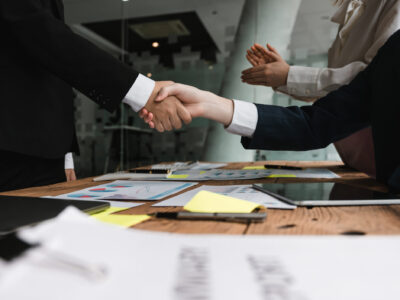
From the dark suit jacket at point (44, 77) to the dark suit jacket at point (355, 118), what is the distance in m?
0.41

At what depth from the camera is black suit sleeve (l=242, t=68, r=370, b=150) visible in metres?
0.86

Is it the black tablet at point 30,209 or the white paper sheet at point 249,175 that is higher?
the black tablet at point 30,209

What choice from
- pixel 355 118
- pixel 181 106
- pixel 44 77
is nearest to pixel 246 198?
pixel 181 106

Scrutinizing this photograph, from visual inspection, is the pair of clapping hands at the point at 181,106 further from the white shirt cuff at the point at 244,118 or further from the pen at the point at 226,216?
the pen at the point at 226,216

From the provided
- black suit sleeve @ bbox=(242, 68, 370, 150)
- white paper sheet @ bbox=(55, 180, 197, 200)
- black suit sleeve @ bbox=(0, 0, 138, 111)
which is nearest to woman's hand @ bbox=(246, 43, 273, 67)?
black suit sleeve @ bbox=(242, 68, 370, 150)

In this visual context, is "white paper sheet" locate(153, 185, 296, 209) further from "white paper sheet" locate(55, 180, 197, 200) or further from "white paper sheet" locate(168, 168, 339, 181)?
"white paper sheet" locate(168, 168, 339, 181)

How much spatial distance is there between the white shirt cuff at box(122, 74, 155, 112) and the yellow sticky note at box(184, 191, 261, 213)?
0.53 metres

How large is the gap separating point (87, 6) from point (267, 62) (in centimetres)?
335

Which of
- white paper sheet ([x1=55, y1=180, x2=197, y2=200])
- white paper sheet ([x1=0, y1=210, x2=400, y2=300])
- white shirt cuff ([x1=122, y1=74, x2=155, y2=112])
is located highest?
white shirt cuff ([x1=122, y1=74, x2=155, y2=112])

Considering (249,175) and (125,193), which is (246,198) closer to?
(125,193)

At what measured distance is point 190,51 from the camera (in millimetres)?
3736

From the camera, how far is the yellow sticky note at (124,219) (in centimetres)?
38

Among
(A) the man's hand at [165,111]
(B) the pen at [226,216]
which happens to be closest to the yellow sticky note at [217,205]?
(B) the pen at [226,216]

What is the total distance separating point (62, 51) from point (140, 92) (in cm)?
23
